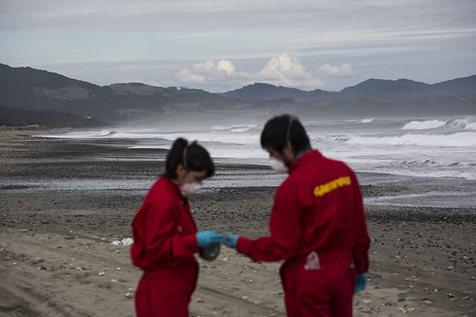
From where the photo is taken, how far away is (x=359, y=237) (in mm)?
4102

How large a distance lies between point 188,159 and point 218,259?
5200 mm

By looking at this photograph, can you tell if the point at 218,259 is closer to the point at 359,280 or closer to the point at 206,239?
the point at 359,280

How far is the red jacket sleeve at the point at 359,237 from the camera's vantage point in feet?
13.2

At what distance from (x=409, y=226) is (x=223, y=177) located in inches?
402

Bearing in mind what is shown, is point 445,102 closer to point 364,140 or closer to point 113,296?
point 364,140

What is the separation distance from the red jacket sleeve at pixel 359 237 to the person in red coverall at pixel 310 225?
1 cm

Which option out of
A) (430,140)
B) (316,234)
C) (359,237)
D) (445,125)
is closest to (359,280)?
(359,237)

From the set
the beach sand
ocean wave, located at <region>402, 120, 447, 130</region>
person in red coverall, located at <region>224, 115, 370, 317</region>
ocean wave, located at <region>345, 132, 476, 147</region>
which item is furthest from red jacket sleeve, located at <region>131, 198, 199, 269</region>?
ocean wave, located at <region>402, 120, 447, 130</region>

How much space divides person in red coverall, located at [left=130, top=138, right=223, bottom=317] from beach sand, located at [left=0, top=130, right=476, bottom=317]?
2866 millimetres

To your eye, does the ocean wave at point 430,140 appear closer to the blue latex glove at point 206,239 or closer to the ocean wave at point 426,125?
the ocean wave at point 426,125

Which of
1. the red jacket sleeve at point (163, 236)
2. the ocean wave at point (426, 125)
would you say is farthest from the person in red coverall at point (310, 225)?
the ocean wave at point (426, 125)

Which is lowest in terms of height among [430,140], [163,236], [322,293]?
[430,140]

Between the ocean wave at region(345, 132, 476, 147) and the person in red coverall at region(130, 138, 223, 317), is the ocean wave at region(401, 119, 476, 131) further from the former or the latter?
the person in red coverall at region(130, 138, 223, 317)

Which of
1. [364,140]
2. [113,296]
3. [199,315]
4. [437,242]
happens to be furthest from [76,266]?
[364,140]
